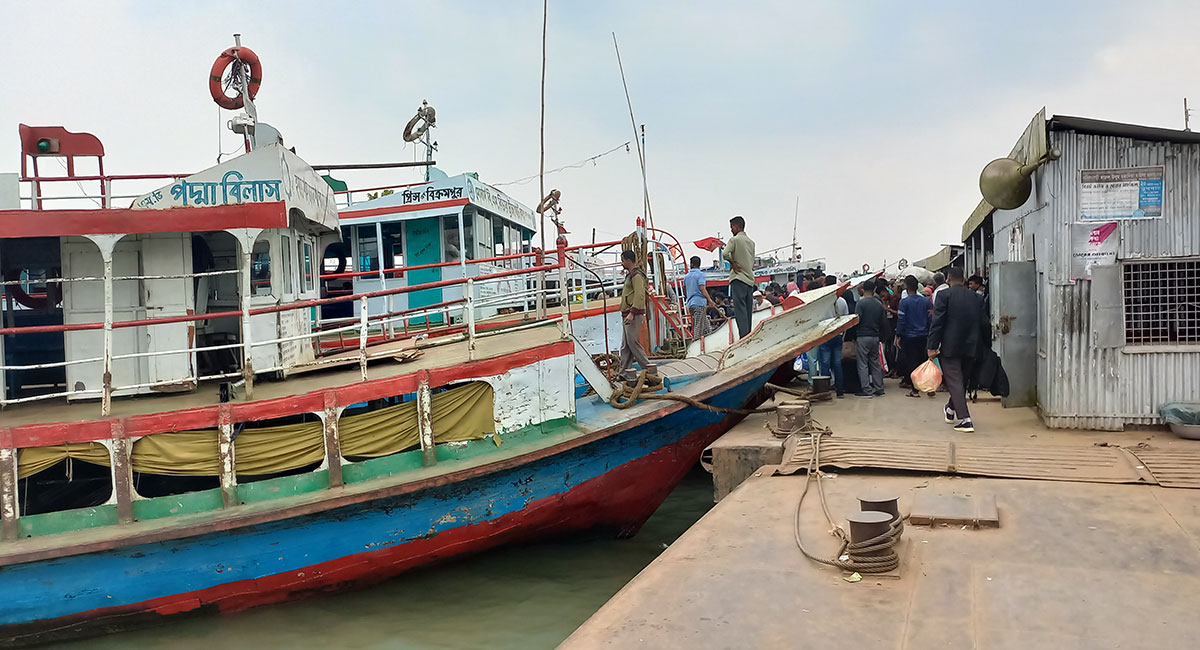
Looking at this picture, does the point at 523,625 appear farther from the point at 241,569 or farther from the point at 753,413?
the point at 753,413

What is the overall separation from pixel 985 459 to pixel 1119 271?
2.26m

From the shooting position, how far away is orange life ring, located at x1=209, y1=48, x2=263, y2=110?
7.83 meters

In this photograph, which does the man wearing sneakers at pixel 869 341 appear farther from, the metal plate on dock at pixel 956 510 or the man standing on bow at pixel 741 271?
the metal plate on dock at pixel 956 510

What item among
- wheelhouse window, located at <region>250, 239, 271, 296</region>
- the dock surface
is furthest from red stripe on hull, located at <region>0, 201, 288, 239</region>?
the dock surface

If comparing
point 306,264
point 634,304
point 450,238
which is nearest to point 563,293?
point 634,304

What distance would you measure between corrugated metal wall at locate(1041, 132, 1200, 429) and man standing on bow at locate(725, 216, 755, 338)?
10.3ft

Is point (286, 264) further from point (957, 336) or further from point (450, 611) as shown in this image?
point (957, 336)

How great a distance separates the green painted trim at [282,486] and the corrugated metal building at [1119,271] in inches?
261

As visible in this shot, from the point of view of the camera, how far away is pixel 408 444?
682cm

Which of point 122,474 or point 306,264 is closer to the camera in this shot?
point 122,474

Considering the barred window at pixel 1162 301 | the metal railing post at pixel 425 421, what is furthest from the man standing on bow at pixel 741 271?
the metal railing post at pixel 425 421

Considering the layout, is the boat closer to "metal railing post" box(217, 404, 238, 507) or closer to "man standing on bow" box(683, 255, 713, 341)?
"metal railing post" box(217, 404, 238, 507)

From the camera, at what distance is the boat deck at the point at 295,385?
6.62 meters

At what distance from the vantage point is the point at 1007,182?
782 centimetres
